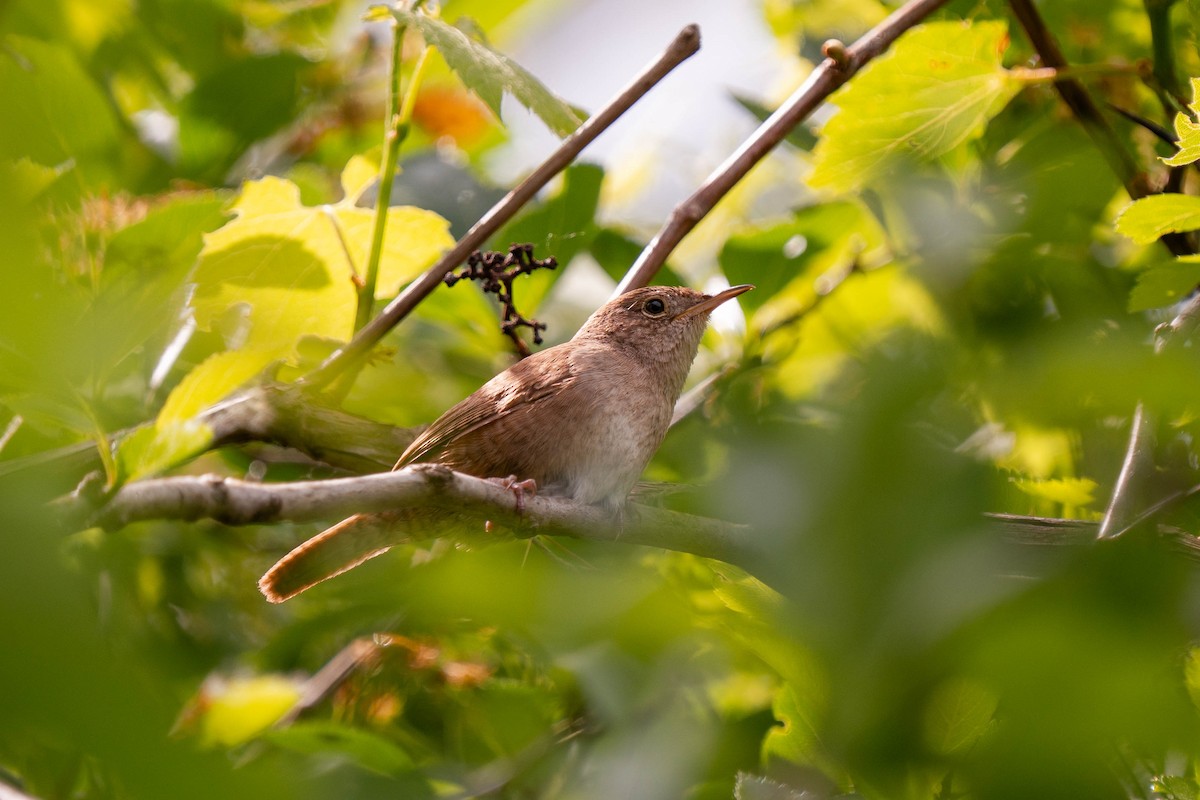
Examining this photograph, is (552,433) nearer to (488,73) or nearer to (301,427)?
(301,427)

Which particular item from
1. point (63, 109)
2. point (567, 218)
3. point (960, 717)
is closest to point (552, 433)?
point (567, 218)

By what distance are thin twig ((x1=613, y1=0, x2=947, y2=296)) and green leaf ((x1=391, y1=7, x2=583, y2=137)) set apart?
393 millimetres

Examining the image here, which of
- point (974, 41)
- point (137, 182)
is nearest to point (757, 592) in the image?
point (974, 41)

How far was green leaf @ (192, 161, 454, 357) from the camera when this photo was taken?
2402 millimetres

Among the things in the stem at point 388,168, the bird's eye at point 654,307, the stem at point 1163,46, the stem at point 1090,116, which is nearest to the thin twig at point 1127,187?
the stem at point 1090,116

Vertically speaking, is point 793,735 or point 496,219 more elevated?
point 496,219

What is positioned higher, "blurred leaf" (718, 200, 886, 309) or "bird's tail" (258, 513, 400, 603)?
"bird's tail" (258, 513, 400, 603)

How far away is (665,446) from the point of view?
9.90 feet

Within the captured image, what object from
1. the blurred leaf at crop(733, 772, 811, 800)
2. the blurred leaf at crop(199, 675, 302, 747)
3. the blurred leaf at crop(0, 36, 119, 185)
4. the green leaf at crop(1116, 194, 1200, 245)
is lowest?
the blurred leaf at crop(733, 772, 811, 800)

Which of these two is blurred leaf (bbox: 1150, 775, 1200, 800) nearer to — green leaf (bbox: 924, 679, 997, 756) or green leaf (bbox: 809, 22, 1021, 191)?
green leaf (bbox: 924, 679, 997, 756)

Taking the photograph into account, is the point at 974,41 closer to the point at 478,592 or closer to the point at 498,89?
the point at 498,89

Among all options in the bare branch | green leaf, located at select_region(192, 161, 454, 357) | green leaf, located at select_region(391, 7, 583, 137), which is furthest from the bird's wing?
green leaf, located at select_region(391, 7, 583, 137)

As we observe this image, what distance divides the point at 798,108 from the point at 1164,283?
855 millimetres

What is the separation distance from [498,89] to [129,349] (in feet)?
3.22
